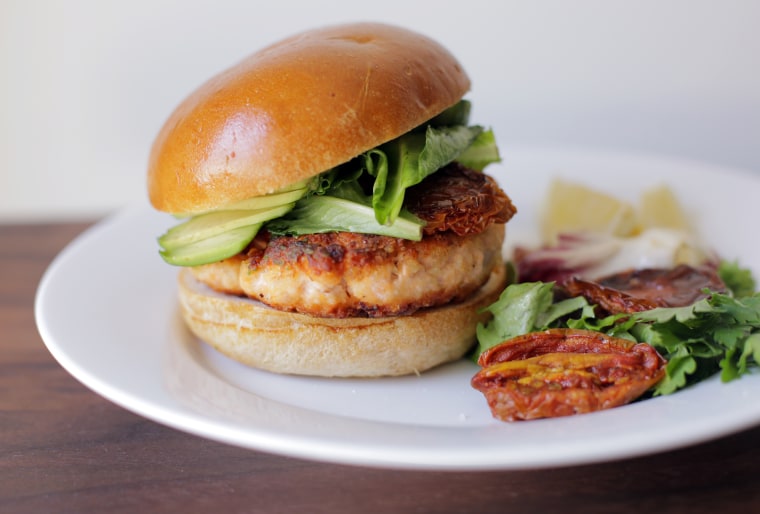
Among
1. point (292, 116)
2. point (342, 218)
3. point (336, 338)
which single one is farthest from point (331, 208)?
point (336, 338)

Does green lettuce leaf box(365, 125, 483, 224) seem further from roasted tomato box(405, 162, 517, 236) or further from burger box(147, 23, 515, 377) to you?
roasted tomato box(405, 162, 517, 236)

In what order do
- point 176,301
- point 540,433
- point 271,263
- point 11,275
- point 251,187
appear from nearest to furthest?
point 540,433 → point 251,187 → point 271,263 → point 176,301 → point 11,275

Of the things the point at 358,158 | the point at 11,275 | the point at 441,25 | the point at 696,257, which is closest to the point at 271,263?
the point at 358,158

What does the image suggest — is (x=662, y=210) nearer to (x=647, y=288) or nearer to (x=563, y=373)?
(x=647, y=288)

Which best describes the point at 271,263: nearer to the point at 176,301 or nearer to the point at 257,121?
the point at 257,121

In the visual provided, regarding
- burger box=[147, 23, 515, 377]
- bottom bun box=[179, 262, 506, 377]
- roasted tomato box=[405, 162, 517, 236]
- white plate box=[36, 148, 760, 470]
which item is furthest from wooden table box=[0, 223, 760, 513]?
roasted tomato box=[405, 162, 517, 236]

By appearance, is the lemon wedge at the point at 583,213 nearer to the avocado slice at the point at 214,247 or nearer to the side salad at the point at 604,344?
the side salad at the point at 604,344
